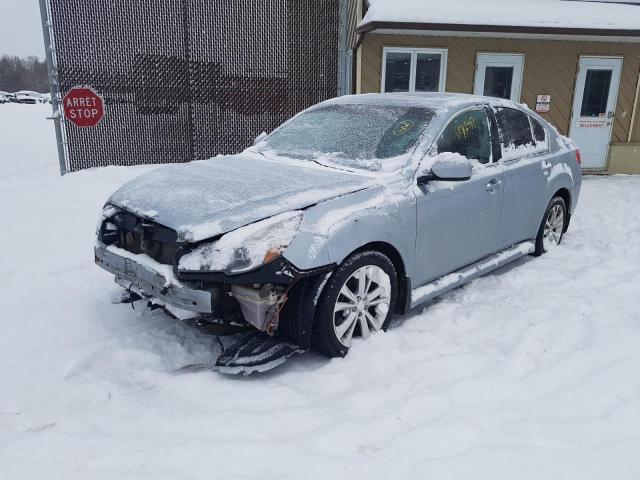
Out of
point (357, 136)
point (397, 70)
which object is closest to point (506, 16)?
point (397, 70)

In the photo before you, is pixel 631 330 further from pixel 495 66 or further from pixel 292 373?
pixel 495 66

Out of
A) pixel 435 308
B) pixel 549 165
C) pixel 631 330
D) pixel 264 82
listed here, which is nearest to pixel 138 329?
pixel 435 308

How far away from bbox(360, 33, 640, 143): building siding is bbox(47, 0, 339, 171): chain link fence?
169 cm

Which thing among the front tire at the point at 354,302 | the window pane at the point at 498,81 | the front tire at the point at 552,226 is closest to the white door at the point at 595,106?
the window pane at the point at 498,81

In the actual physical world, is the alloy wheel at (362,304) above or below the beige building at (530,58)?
below

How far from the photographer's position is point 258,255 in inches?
114

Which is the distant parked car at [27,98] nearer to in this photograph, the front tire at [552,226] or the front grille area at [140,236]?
the front grille area at [140,236]

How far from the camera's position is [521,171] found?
474 centimetres

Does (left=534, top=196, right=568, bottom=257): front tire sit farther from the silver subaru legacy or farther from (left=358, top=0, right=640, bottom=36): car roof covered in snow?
(left=358, top=0, right=640, bottom=36): car roof covered in snow

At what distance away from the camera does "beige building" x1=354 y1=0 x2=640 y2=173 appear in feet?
28.5

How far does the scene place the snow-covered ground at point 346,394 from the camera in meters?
2.49

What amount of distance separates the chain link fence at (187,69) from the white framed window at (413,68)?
169 centimetres

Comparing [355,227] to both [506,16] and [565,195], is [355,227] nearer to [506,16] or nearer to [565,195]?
[565,195]

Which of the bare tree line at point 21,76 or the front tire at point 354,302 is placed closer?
the front tire at point 354,302
